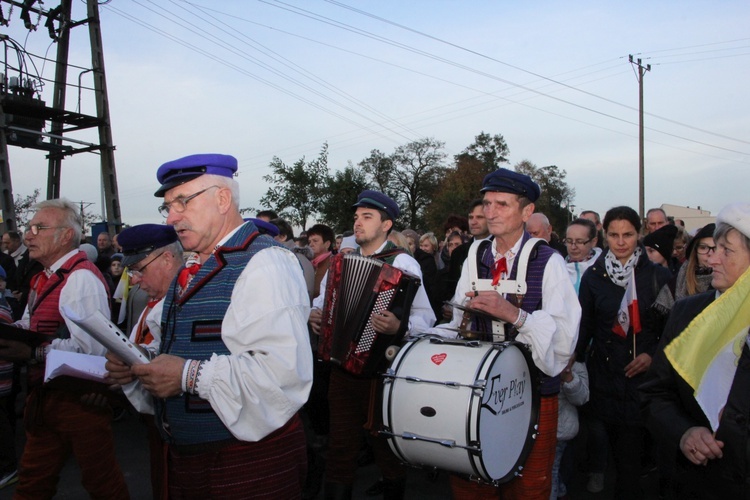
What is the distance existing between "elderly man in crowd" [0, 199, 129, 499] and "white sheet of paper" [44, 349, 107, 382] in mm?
581

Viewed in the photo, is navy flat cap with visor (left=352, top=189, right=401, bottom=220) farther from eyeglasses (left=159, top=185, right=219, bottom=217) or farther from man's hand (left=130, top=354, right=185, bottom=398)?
man's hand (left=130, top=354, right=185, bottom=398)

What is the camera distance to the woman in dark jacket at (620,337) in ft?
13.5

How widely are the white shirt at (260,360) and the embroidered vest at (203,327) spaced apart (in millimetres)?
60

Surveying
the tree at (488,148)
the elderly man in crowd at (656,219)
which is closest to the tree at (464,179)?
the tree at (488,148)

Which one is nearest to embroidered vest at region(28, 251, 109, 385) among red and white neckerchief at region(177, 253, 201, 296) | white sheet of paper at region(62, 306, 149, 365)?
red and white neckerchief at region(177, 253, 201, 296)

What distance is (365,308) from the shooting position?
365 cm

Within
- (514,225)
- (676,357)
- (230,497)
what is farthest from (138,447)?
(676,357)

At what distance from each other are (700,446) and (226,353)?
1.82 meters

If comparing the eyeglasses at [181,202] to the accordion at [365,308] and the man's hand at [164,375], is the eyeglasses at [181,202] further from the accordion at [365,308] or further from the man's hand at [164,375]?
the accordion at [365,308]

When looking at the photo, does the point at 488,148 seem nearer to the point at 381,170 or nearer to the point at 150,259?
Answer: the point at 381,170

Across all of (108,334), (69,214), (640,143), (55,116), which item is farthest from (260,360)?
(640,143)

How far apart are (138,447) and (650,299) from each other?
5248 millimetres

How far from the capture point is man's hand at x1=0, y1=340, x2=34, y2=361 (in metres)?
3.58

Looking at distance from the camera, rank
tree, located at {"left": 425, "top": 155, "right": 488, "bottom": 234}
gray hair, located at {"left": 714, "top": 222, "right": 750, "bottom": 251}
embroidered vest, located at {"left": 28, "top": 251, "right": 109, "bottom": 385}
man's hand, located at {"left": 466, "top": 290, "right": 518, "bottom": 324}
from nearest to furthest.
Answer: gray hair, located at {"left": 714, "top": 222, "right": 750, "bottom": 251} < man's hand, located at {"left": 466, "top": 290, "right": 518, "bottom": 324} < embroidered vest, located at {"left": 28, "top": 251, "right": 109, "bottom": 385} < tree, located at {"left": 425, "top": 155, "right": 488, "bottom": 234}
